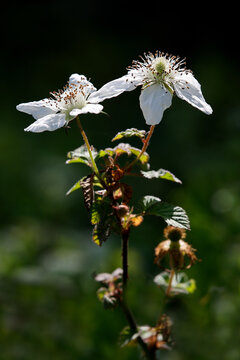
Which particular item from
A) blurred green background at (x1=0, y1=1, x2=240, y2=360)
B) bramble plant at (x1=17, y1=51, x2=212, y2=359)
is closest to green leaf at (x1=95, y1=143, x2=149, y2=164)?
bramble plant at (x1=17, y1=51, x2=212, y2=359)

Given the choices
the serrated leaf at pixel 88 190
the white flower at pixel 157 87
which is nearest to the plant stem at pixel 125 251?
the serrated leaf at pixel 88 190

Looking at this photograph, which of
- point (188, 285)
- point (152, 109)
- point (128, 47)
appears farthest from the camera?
point (128, 47)

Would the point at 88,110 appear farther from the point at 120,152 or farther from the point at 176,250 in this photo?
the point at 176,250

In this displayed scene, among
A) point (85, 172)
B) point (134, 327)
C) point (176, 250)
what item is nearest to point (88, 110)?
→ point (176, 250)

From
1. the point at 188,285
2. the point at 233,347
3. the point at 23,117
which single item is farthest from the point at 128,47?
the point at 188,285

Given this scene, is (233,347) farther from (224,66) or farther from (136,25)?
(136,25)

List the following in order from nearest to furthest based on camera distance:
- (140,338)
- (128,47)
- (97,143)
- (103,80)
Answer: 1. (140,338)
2. (97,143)
3. (103,80)
4. (128,47)

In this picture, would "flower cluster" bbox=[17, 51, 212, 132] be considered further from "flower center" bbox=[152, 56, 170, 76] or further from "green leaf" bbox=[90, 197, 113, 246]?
"green leaf" bbox=[90, 197, 113, 246]
